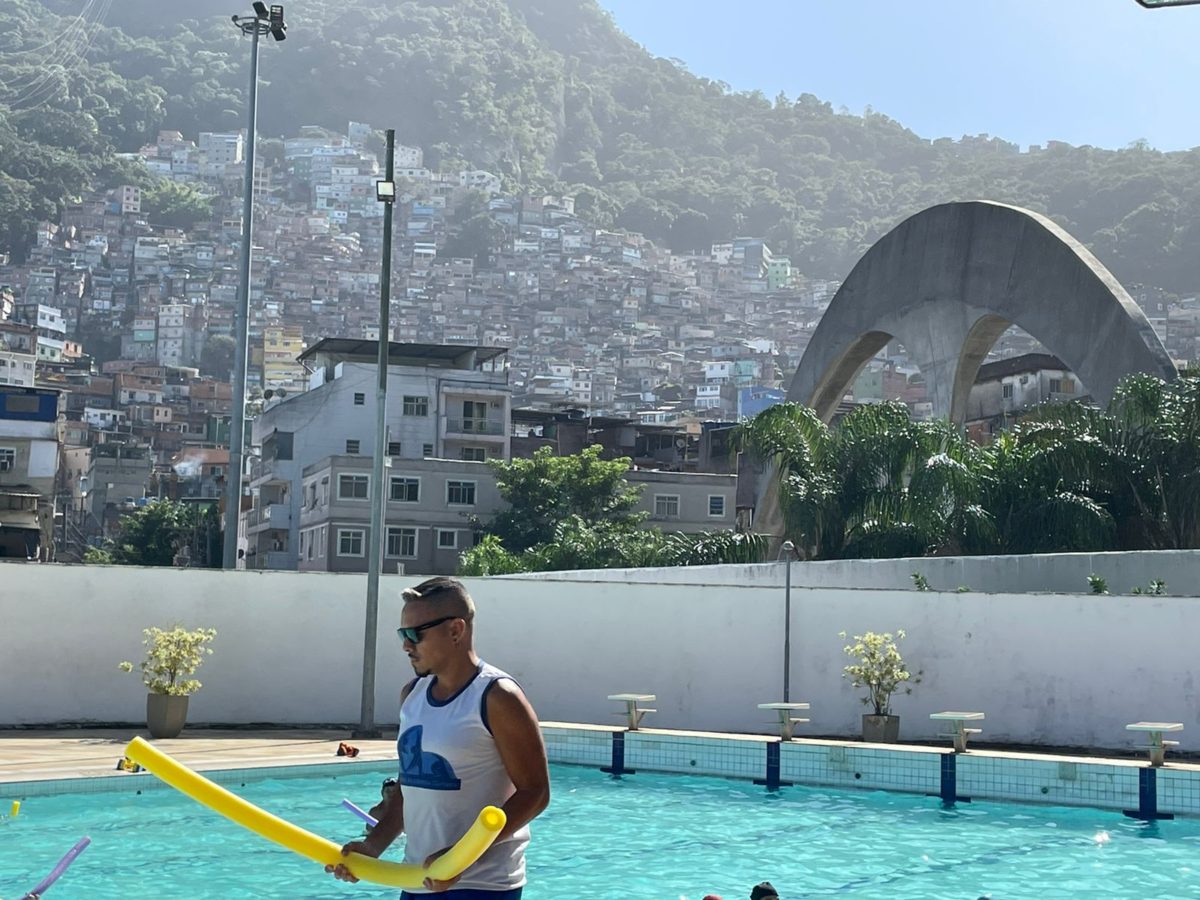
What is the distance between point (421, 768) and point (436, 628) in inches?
15.6

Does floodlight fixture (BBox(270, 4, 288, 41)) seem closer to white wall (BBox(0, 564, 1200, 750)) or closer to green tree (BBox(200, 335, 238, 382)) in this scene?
white wall (BBox(0, 564, 1200, 750))

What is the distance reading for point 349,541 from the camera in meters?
54.0

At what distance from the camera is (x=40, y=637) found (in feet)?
57.6

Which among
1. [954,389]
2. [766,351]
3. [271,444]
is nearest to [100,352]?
[766,351]

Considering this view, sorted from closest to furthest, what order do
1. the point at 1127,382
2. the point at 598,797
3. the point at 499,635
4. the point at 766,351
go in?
1. the point at 598,797
2. the point at 499,635
3. the point at 1127,382
4. the point at 766,351

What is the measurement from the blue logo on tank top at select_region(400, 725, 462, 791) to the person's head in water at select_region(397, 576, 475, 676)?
0.21m

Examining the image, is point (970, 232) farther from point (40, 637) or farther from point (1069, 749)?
point (40, 637)

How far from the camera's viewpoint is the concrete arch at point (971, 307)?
88.3ft

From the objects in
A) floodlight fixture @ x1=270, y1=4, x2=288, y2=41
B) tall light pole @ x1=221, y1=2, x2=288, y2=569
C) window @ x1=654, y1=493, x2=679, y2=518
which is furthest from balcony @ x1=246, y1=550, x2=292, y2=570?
floodlight fixture @ x1=270, y1=4, x2=288, y2=41

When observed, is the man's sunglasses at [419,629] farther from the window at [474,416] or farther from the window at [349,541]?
the window at [474,416]

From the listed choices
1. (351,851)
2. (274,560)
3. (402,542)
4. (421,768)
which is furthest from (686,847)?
(274,560)

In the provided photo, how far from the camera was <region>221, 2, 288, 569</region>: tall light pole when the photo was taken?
22.6 metres

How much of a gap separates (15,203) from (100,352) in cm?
2602

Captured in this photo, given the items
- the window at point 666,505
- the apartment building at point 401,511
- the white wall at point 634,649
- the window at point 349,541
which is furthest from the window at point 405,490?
the white wall at point 634,649
